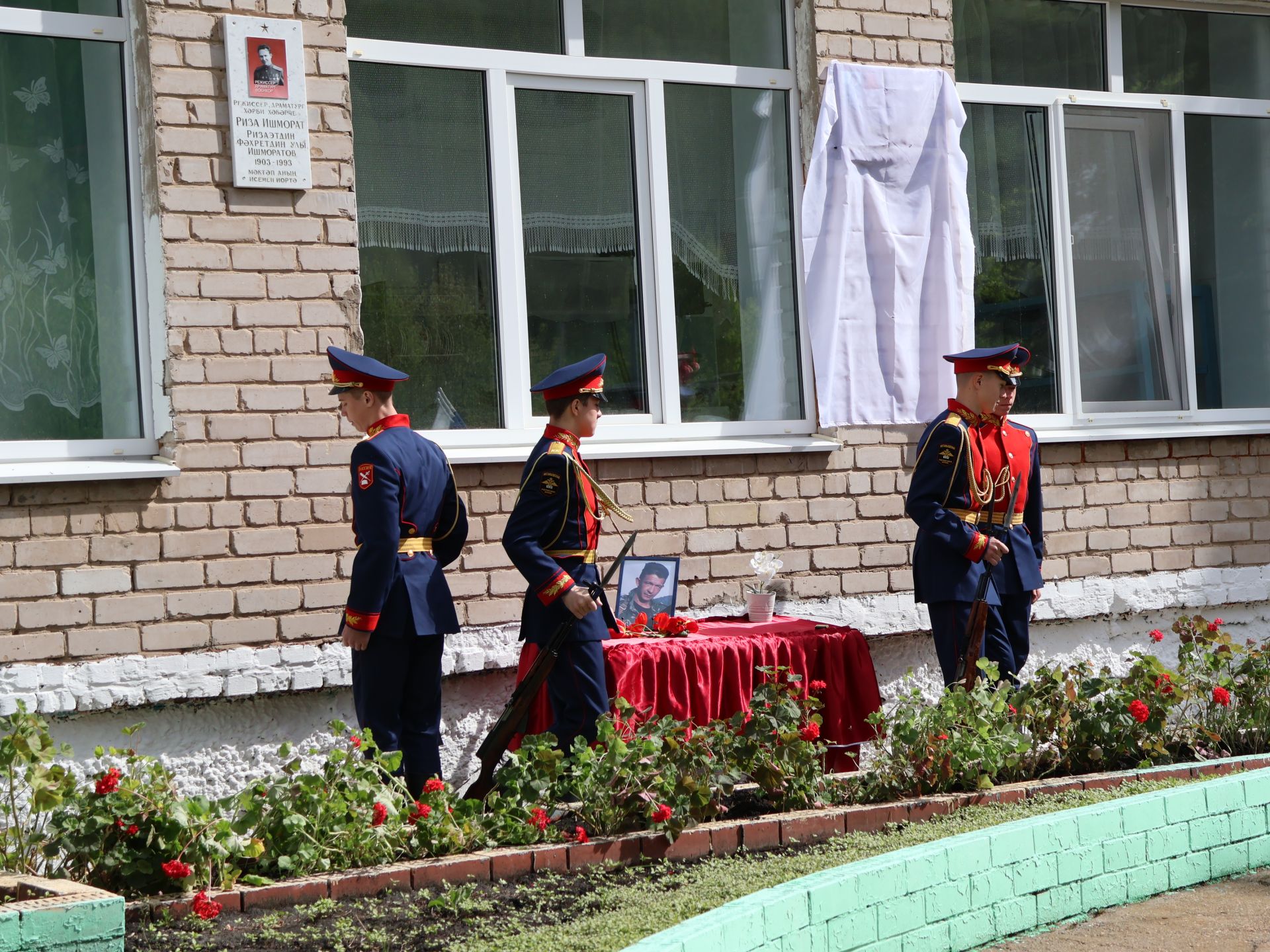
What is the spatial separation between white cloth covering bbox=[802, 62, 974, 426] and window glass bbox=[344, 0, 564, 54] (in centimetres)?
133

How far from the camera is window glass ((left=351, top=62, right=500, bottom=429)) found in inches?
244

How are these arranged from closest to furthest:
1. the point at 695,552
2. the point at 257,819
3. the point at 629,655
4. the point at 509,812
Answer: the point at 257,819
the point at 509,812
the point at 629,655
the point at 695,552

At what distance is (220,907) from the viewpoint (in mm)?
3834

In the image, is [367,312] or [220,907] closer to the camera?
[220,907]

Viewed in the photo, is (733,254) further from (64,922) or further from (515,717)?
(64,922)

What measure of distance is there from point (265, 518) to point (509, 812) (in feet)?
5.83

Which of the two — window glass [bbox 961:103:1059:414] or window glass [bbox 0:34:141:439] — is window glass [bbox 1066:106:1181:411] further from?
window glass [bbox 0:34:141:439]

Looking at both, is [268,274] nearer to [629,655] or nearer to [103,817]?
[629,655]

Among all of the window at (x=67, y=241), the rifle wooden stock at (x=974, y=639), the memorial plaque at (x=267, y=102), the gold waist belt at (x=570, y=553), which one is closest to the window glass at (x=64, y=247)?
the window at (x=67, y=241)

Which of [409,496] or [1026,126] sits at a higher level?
[1026,126]

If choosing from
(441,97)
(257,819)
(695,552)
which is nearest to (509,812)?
(257,819)

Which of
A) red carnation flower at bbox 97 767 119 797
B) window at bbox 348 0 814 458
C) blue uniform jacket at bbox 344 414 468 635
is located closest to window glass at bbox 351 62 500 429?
window at bbox 348 0 814 458

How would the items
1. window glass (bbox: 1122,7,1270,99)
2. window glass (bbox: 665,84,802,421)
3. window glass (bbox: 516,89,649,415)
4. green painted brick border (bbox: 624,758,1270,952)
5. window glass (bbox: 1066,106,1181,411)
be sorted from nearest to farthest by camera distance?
1. green painted brick border (bbox: 624,758,1270,952)
2. window glass (bbox: 516,89,649,415)
3. window glass (bbox: 665,84,802,421)
4. window glass (bbox: 1066,106,1181,411)
5. window glass (bbox: 1122,7,1270,99)

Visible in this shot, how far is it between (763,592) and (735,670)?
70 cm
